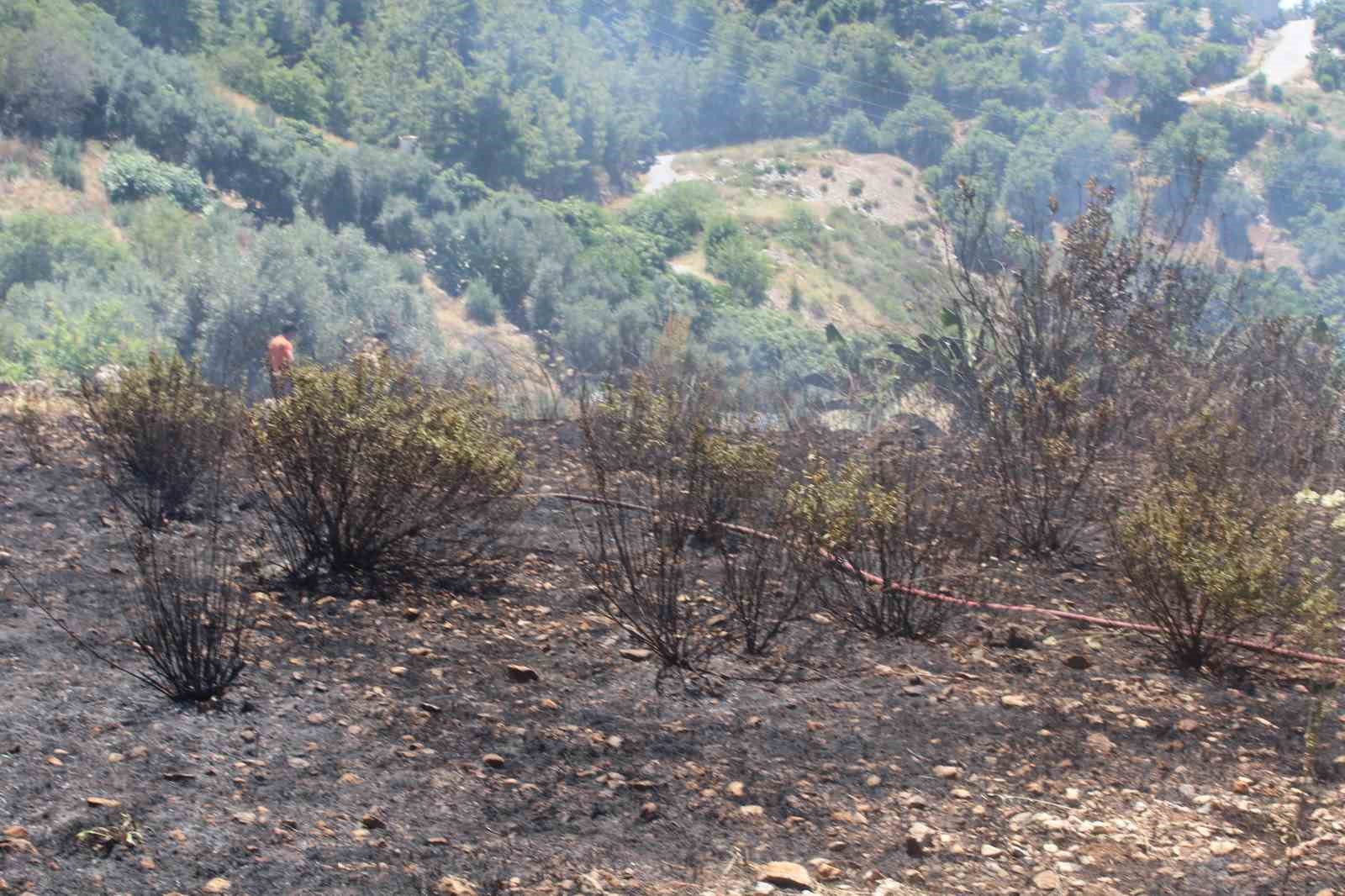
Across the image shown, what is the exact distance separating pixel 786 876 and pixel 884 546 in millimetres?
2091

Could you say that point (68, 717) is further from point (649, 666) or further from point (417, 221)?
point (417, 221)

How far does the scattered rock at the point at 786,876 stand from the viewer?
10.4ft

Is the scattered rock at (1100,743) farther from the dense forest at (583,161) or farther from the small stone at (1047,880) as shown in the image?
the dense forest at (583,161)

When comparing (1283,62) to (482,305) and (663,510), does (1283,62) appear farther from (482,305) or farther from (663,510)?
(663,510)

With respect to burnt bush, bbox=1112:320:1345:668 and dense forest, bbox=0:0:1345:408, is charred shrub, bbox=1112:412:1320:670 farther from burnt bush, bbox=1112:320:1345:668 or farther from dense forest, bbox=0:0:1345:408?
dense forest, bbox=0:0:1345:408

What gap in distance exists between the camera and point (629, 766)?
12.5 feet

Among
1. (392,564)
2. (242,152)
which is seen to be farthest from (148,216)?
(392,564)

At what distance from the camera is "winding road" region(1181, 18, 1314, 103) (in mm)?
64000

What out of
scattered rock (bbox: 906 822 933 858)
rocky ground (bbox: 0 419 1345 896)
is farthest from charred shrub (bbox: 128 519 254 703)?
scattered rock (bbox: 906 822 933 858)

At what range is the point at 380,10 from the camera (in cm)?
5900

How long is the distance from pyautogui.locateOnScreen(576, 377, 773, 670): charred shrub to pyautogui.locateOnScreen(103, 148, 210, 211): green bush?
1005 inches

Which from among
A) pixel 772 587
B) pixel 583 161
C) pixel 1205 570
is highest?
pixel 583 161

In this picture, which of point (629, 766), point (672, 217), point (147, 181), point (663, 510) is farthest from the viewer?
point (672, 217)

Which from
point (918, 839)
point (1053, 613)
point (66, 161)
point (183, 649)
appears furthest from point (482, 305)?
point (918, 839)
